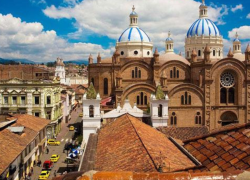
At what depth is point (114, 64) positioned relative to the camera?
38.2 meters

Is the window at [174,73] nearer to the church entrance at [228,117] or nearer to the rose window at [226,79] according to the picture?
the rose window at [226,79]

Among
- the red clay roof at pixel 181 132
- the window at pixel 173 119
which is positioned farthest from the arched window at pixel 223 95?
the red clay roof at pixel 181 132

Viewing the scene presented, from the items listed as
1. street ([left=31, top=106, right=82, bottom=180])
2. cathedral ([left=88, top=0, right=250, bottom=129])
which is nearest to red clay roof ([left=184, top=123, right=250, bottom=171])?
street ([left=31, top=106, right=82, bottom=180])

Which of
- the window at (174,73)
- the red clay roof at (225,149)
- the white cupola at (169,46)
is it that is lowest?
the red clay roof at (225,149)

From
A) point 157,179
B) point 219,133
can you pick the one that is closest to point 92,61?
point 219,133

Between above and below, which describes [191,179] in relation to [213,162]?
above

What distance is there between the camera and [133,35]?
43125 millimetres

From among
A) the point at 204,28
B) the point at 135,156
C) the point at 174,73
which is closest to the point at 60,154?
the point at 174,73

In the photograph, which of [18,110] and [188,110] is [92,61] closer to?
[18,110]

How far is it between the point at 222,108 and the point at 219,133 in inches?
1160

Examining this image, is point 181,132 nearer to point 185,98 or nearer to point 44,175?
point 44,175

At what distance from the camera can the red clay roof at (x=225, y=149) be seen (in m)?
6.79

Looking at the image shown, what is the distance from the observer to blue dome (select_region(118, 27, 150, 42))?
141 ft

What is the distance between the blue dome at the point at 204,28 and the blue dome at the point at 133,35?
9.64 metres
